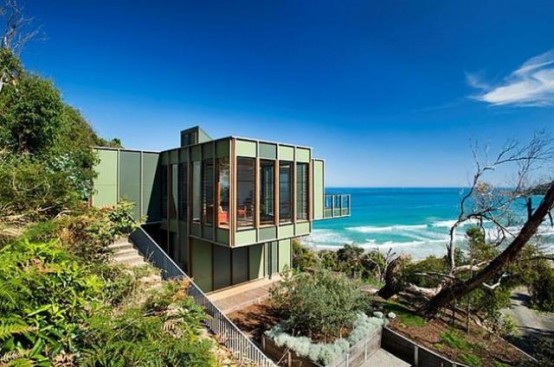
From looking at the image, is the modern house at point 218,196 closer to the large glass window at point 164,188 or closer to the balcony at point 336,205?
the large glass window at point 164,188

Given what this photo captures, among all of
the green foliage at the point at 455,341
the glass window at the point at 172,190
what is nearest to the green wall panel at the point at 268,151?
the glass window at the point at 172,190

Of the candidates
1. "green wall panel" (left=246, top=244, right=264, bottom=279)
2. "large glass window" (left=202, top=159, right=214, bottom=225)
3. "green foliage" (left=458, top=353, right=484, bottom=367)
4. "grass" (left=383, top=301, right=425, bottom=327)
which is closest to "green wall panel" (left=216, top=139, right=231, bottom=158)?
"large glass window" (left=202, top=159, right=214, bottom=225)

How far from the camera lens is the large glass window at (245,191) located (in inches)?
373

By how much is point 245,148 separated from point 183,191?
12.3 ft

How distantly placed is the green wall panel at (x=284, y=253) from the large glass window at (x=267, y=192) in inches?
146

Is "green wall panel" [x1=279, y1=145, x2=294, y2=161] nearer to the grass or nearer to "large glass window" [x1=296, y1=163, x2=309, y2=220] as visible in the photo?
"large glass window" [x1=296, y1=163, x2=309, y2=220]

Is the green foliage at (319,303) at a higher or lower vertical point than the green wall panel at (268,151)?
lower

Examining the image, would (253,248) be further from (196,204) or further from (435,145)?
(435,145)

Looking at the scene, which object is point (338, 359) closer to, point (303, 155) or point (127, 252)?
point (127, 252)

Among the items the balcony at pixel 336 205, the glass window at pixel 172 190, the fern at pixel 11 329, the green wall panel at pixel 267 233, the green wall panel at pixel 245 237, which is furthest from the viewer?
the balcony at pixel 336 205

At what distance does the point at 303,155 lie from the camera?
10586mm

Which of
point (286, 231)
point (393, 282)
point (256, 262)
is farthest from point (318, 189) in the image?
point (393, 282)

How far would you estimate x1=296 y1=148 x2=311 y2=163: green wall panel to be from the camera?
10.4 m

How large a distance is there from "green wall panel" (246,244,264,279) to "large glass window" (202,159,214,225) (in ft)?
10.2
